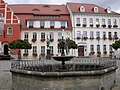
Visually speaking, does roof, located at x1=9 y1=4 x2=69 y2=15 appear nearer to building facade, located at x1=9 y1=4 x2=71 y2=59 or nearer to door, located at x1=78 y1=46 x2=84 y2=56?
building facade, located at x1=9 y1=4 x2=71 y2=59

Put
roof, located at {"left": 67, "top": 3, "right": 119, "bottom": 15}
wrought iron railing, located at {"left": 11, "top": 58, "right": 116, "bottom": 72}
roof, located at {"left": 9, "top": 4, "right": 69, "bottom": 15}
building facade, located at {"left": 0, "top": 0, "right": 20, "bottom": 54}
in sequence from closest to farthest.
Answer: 1. wrought iron railing, located at {"left": 11, "top": 58, "right": 116, "bottom": 72}
2. building facade, located at {"left": 0, "top": 0, "right": 20, "bottom": 54}
3. roof, located at {"left": 9, "top": 4, "right": 69, "bottom": 15}
4. roof, located at {"left": 67, "top": 3, "right": 119, "bottom": 15}

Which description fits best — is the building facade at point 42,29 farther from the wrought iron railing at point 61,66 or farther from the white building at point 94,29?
the wrought iron railing at point 61,66

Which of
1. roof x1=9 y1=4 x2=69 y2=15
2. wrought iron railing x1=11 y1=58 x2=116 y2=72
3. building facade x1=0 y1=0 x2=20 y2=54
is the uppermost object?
roof x1=9 y1=4 x2=69 y2=15

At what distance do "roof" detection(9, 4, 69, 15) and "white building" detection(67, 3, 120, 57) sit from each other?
8.32 feet

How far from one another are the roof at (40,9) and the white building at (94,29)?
2535 millimetres

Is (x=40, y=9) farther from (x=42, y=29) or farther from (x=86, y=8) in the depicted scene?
(x=86, y=8)

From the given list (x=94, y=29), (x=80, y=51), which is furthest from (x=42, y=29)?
(x=94, y=29)

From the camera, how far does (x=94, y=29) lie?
139ft

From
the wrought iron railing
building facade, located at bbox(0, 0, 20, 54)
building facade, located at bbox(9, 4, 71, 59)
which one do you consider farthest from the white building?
the wrought iron railing

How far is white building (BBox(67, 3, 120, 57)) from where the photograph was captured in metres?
41.6

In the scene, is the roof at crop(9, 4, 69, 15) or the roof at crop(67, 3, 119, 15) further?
the roof at crop(67, 3, 119, 15)

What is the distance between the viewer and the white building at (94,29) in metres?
41.6

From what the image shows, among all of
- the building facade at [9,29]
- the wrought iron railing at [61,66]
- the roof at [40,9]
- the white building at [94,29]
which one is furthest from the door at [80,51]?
the wrought iron railing at [61,66]

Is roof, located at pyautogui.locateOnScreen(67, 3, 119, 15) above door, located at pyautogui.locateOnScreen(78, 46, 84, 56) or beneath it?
above
